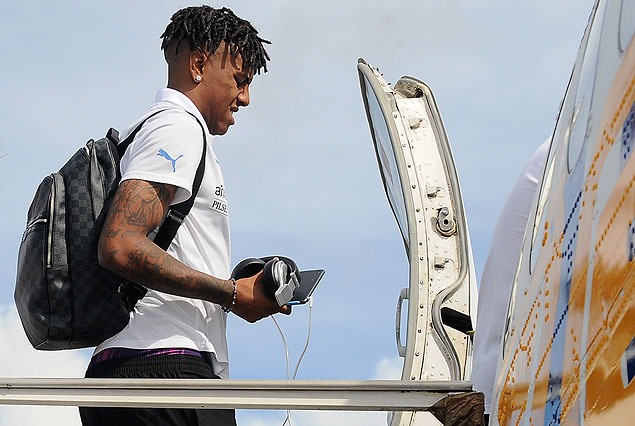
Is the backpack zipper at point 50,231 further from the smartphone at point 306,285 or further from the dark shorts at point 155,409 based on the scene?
the smartphone at point 306,285

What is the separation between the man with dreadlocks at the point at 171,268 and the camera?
2.51 metres

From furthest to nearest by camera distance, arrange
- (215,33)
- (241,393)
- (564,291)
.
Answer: (215,33) < (241,393) < (564,291)

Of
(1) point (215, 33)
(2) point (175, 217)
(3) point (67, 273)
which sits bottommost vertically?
(3) point (67, 273)

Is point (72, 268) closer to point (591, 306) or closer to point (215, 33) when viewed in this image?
point (215, 33)

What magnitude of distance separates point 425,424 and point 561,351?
230cm

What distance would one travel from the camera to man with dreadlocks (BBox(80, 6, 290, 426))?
8.24 feet

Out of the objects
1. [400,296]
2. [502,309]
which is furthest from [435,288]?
[502,309]

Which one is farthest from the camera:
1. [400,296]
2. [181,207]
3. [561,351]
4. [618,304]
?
[400,296]

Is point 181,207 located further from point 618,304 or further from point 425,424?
point 618,304

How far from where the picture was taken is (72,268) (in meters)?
2.54

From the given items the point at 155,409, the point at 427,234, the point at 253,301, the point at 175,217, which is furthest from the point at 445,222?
the point at 155,409

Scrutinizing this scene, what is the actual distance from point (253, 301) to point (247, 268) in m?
0.15

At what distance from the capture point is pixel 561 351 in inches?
51.8

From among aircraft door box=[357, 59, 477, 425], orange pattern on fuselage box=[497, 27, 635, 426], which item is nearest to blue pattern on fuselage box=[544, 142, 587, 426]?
orange pattern on fuselage box=[497, 27, 635, 426]
